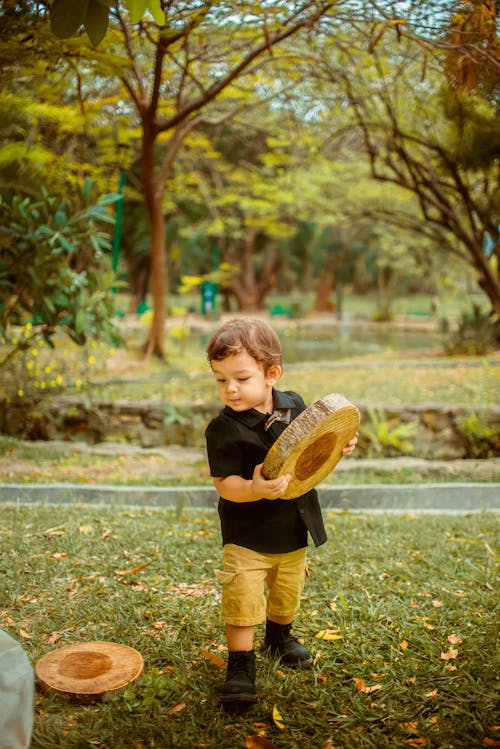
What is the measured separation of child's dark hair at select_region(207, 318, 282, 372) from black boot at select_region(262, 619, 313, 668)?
107 centimetres

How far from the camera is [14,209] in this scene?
592 centimetres

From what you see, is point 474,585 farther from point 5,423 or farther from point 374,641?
point 5,423

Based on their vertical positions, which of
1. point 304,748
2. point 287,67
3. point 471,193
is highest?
point 287,67

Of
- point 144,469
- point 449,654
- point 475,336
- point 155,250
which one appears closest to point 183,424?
point 144,469

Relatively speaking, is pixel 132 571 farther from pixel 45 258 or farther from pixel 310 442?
pixel 45 258

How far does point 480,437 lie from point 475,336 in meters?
5.97

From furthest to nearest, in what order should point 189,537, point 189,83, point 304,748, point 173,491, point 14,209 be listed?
point 189,83 < point 14,209 < point 173,491 < point 189,537 < point 304,748

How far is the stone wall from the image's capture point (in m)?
7.72

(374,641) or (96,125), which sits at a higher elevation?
(96,125)

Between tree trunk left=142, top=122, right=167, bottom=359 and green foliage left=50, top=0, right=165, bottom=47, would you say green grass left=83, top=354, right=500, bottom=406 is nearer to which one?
tree trunk left=142, top=122, right=167, bottom=359

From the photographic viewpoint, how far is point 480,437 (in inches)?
303

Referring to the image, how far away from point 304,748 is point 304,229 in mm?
28628

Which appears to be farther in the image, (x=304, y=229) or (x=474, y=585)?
(x=304, y=229)

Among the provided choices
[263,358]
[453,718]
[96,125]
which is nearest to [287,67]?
[96,125]
